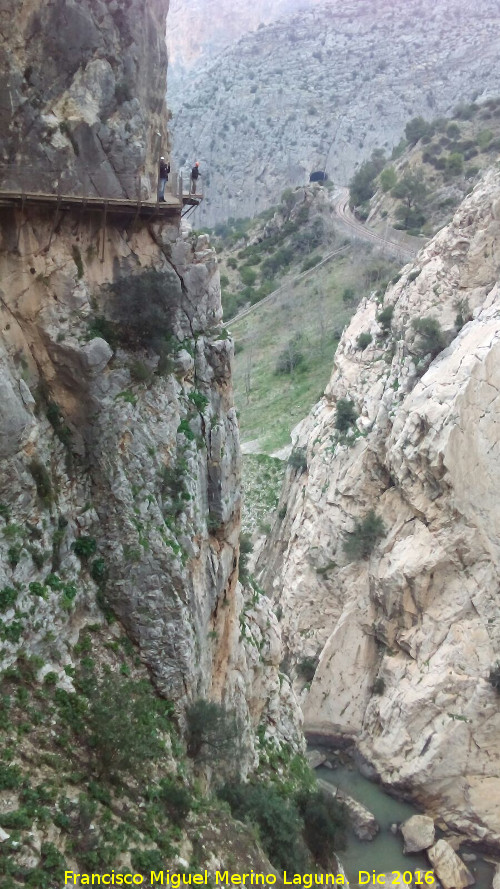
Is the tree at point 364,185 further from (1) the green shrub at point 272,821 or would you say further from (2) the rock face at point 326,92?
(1) the green shrub at point 272,821

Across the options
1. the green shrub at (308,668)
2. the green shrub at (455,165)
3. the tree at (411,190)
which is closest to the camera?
the green shrub at (308,668)

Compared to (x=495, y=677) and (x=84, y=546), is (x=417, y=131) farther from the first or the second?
(x=84, y=546)

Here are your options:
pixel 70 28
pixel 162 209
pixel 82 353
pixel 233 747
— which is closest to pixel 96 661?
pixel 233 747

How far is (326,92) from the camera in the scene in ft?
310

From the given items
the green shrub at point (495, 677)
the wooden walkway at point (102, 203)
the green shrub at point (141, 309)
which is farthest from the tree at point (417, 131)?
the green shrub at point (141, 309)

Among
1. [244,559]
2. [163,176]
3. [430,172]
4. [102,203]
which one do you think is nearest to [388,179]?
[430,172]

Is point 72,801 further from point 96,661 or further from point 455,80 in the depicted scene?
point 455,80

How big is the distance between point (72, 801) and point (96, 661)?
2872 mm

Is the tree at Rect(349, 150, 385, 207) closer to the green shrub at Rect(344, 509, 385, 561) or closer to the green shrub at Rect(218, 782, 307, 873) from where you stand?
the green shrub at Rect(344, 509, 385, 561)

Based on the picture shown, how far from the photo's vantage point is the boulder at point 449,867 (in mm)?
21234

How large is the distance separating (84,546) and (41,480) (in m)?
1.68

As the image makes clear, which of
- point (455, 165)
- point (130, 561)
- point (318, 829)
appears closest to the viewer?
point (130, 561)

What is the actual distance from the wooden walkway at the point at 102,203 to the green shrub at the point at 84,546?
6113mm

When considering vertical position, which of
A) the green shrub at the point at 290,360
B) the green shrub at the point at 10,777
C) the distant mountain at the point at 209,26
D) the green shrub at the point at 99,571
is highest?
the distant mountain at the point at 209,26
